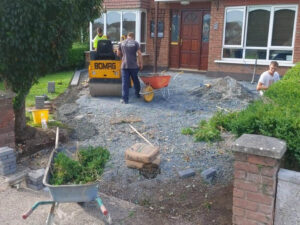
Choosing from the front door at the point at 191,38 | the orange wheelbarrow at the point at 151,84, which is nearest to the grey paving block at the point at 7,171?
the orange wheelbarrow at the point at 151,84

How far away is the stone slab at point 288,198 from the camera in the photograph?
323cm

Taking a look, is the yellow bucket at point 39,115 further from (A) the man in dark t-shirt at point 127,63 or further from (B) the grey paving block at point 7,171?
(A) the man in dark t-shirt at point 127,63

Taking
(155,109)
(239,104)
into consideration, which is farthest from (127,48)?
(239,104)

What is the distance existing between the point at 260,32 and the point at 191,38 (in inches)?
125

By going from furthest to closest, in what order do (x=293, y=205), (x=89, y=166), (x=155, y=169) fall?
(x=155, y=169) → (x=89, y=166) → (x=293, y=205)

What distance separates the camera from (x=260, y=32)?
13836mm

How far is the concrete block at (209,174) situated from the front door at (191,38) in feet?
36.3

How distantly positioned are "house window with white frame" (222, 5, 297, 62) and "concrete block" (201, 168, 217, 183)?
31.7 feet

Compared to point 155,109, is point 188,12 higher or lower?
higher

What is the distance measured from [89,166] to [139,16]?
42.2ft

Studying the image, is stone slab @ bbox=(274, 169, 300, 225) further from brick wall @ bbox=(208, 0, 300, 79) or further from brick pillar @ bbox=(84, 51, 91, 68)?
brick pillar @ bbox=(84, 51, 91, 68)

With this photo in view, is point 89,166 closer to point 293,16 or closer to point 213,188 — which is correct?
point 213,188

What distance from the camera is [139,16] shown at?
16.2m

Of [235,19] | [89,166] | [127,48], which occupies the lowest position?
[89,166]
